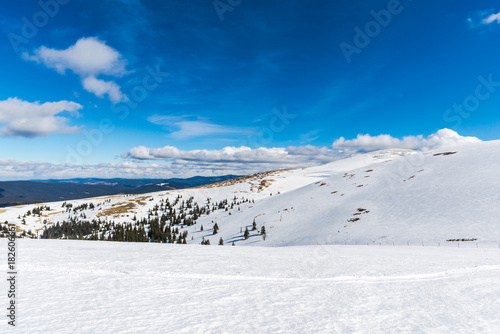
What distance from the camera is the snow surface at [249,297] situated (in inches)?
256

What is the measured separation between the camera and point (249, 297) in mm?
8695

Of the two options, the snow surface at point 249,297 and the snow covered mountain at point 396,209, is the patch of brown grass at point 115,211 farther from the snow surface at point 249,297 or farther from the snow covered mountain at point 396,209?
the snow surface at point 249,297

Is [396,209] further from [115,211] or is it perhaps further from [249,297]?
[115,211]

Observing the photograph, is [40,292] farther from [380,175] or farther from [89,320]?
A: [380,175]

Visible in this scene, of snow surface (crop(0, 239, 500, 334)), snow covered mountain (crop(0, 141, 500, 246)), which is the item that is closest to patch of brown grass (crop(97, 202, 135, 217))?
snow covered mountain (crop(0, 141, 500, 246))

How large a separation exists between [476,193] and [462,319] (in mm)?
67713

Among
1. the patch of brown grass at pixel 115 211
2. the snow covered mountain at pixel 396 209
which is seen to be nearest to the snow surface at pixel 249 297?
the snow covered mountain at pixel 396 209

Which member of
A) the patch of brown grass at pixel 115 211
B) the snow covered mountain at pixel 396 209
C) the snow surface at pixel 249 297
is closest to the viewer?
the snow surface at pixel 249 297

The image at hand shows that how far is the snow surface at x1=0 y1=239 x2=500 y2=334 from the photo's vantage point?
6492 mm

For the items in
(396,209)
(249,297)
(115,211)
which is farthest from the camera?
(115,211)

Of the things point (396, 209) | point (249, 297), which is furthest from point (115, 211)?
point (249, 297)

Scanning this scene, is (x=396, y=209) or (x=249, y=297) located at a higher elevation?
(x=396, y=209)

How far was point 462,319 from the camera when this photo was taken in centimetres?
687

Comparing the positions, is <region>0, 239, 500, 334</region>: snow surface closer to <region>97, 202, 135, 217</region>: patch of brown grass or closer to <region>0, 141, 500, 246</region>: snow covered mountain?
<region>0, 141, 500, 246</region>: snow covered mountain
